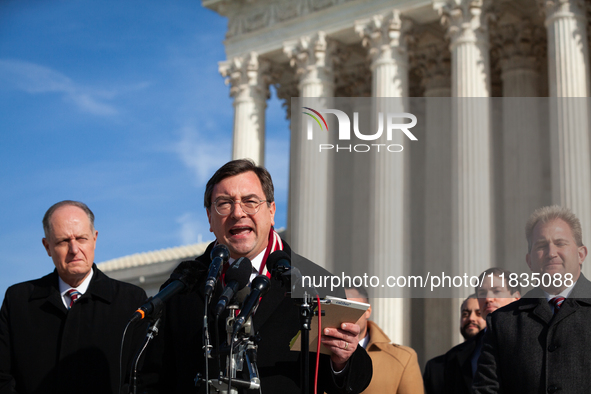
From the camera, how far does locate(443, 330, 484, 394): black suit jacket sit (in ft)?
29.3

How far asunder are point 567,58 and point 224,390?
19336 millimetres

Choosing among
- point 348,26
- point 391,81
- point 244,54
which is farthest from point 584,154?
point 244,54

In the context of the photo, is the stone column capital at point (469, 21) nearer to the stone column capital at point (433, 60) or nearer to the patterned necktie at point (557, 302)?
the stone column capital at point (433, 60)

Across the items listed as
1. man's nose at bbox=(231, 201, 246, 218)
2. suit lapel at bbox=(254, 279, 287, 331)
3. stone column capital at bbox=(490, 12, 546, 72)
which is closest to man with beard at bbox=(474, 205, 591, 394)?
suit lapel at bbox=(254, 279, 287, 331)

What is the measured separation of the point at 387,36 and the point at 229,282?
70.7 ft

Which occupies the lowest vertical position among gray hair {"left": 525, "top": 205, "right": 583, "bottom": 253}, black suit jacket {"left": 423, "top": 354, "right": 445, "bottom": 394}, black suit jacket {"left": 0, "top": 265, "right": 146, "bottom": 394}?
black suit jacket {"left": 423, "top": 354, "right": 445, "bottom": 394}

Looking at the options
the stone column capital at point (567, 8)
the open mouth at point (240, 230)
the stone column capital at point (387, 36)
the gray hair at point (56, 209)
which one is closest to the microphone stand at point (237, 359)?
the open mouth at point (240, 230)

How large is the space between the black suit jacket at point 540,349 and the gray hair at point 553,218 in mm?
315

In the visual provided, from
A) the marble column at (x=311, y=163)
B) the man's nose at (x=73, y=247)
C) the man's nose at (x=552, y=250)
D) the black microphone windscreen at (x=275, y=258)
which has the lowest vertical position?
the black microphone windscreen at (x=275, y=258)

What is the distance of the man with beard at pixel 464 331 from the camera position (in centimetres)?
958

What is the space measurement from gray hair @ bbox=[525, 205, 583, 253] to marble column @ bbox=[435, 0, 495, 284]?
43.4ft

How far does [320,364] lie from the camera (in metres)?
5.16

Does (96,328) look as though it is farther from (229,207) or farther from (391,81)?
(391,81)

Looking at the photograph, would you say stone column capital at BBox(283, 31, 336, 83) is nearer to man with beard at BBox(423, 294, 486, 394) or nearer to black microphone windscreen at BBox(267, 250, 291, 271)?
man with beard at BBox(423, 294, 486, 394)
